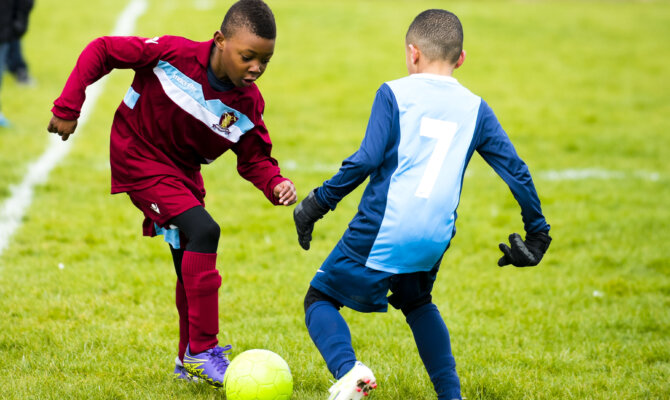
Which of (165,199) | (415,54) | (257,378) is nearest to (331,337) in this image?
(257,378)

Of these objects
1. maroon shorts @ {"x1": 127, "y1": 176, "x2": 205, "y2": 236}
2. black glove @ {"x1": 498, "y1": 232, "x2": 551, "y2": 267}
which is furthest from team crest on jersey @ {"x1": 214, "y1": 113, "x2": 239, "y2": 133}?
black glove @ {"x1": 498, "y1": 232, "x2": 551, "y2": 267}

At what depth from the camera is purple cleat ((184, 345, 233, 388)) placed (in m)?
3.61

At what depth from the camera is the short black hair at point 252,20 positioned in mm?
3471

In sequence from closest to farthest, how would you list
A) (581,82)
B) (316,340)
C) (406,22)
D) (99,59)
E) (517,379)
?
(316,340) → (99,59) → (517,379) → (581,82) → (406,22)

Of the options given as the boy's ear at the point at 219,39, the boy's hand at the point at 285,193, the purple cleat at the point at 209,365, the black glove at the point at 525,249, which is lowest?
the purple cleat at the point at 209,365

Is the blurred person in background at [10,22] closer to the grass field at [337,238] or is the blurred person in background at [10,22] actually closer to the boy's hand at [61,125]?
the grass field at [337,238]

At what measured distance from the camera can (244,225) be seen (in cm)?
686

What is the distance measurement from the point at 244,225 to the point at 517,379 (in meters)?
3.46

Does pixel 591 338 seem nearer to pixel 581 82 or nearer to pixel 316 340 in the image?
pixel 316 340

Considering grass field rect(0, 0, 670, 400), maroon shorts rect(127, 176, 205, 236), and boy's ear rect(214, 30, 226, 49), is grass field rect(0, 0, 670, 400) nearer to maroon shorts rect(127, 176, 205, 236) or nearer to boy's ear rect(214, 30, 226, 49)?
maroon shorts rect(127, 176, 205, 236)

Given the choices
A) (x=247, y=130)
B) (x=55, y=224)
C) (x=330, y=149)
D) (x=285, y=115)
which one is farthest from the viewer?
(x=285, y=115)

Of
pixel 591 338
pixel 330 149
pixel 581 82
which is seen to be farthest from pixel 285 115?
pixel 591 338

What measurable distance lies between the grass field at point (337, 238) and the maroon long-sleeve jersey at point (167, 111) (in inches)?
43.8

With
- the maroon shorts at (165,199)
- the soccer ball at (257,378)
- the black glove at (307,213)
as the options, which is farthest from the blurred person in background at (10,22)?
the black glove at (307,213)
